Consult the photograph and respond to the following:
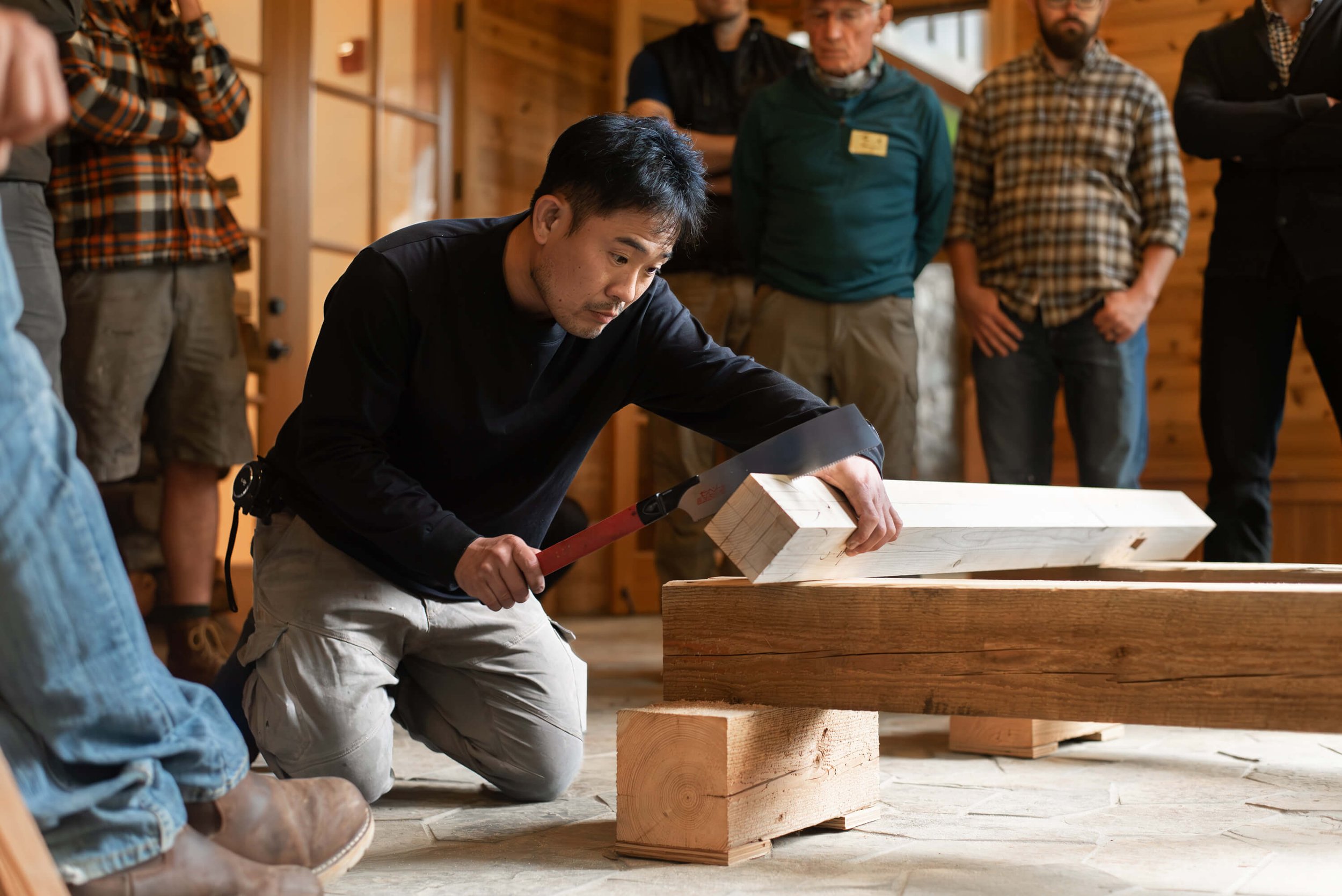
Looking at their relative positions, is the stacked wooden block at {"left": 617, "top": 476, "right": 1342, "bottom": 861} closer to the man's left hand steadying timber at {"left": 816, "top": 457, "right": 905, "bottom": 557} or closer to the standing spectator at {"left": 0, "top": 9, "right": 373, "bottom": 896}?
the man's left hand steadying timber at {"left": 816, "top": 457, "right": 905, "bottom": 557}

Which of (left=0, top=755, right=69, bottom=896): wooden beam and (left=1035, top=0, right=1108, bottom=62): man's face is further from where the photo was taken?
(left=1035, top=0, right=1108, bottom=62): man's face

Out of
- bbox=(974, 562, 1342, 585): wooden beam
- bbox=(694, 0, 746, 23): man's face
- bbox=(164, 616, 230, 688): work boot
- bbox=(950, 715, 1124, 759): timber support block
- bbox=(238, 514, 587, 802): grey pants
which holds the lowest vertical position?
bbox=(164, 616, 230, 688): work boot

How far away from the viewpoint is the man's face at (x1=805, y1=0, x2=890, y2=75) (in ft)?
10.3

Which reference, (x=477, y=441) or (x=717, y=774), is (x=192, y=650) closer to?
(x=477, y=441)

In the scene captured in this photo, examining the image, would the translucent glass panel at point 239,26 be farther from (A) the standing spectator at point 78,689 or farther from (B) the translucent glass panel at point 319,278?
(A) the standing spectator at point 78,689

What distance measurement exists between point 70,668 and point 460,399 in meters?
0.84

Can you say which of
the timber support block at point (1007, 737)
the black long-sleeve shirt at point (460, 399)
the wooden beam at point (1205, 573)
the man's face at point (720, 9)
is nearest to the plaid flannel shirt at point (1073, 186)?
the man's face at point (720, 9)

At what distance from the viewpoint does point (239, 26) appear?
13.5ft

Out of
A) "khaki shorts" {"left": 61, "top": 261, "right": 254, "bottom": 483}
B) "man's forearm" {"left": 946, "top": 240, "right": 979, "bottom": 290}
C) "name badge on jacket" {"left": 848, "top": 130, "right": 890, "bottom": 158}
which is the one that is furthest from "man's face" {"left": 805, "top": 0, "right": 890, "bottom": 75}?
"khaki shorts" {"left": 61, "top": 261, "right": 254, "bottom": 483}

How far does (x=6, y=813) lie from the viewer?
0.93 m

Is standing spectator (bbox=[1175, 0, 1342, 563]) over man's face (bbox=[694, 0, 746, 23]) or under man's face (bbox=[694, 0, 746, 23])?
under

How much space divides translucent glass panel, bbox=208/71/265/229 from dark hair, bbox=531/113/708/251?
9.00 feet

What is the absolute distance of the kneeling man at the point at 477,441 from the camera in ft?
5.47

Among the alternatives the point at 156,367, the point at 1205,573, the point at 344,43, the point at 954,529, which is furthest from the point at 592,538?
the point at 344,43
